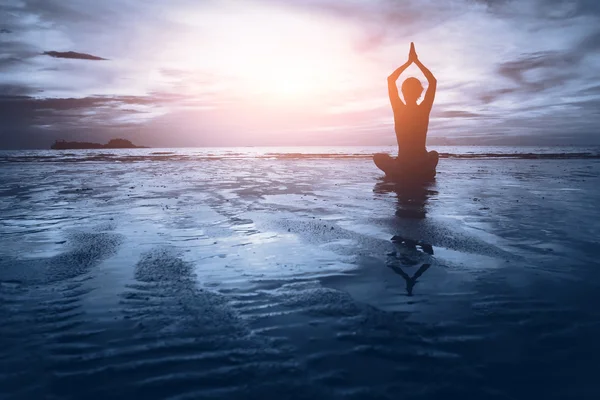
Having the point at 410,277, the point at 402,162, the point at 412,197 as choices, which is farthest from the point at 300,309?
the point at 402,162

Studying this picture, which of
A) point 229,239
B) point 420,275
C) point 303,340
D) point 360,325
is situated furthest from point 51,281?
point 420,275

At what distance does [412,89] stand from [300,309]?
17980mm

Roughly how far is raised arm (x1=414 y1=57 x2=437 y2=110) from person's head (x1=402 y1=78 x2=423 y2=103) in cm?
43

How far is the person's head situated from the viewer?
→ 20.7 meters

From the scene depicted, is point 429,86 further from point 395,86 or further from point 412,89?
point 395,86

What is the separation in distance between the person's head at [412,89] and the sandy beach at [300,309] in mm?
10988

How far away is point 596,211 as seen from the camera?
13.5 m

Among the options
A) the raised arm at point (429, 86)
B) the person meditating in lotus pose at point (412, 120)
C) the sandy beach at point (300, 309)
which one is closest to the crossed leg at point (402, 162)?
the person meditating in lotus pose at point (412, 120)

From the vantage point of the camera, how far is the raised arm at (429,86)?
65.1ft

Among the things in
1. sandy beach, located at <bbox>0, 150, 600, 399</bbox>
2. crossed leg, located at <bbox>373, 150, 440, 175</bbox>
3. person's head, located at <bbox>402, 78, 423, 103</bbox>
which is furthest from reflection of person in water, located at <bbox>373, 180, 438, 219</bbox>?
person's head, located at <bbox>402, 78, 423, 103</bbox>

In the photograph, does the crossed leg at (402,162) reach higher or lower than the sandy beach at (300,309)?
higher

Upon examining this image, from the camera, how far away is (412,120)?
2136 cm

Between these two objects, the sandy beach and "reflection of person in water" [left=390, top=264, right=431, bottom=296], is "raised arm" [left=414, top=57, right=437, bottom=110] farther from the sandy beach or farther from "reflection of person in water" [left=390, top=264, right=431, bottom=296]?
"reflection of person in water" [left=390, top=264, right=431, bottom=296]

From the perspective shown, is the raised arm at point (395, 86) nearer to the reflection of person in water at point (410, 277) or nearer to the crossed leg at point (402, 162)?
the crossed leg at point (402, 162)
